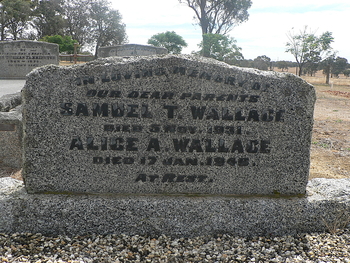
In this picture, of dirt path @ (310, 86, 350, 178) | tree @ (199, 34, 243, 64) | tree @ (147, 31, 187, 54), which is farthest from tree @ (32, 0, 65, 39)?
dirt path @ (310, 86, 350, 178)

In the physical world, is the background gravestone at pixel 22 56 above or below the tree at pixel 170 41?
below

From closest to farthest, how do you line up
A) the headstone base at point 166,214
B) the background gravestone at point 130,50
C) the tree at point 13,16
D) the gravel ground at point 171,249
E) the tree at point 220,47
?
1. the gravel ground at point 171,249
2. the headstone base at point 166,214
3. the background gravestone at point 130,50
4. the tree at point 220,47
5. the tree at point 13,16

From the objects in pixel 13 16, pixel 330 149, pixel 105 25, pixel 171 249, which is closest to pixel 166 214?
pixel 171 249

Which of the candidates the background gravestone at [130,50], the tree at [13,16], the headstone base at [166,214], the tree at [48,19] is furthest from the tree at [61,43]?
the headstone base at [166,214]

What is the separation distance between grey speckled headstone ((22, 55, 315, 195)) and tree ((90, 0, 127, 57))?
37675 mm

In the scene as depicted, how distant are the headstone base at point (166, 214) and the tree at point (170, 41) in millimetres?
27392

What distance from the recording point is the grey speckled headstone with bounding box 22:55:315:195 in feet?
8.13

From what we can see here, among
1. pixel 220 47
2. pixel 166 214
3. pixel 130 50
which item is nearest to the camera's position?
pixel 166 214

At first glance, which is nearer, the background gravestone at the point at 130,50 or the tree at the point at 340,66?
the background gravestone at the point at 130,50

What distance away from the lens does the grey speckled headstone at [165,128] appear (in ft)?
8.13

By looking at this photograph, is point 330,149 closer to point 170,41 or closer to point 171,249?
point 171,249

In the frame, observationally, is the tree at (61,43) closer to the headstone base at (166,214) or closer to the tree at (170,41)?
the tree at (170,41)

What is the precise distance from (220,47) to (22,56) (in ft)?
63.3

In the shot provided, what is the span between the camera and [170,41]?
29266mm
